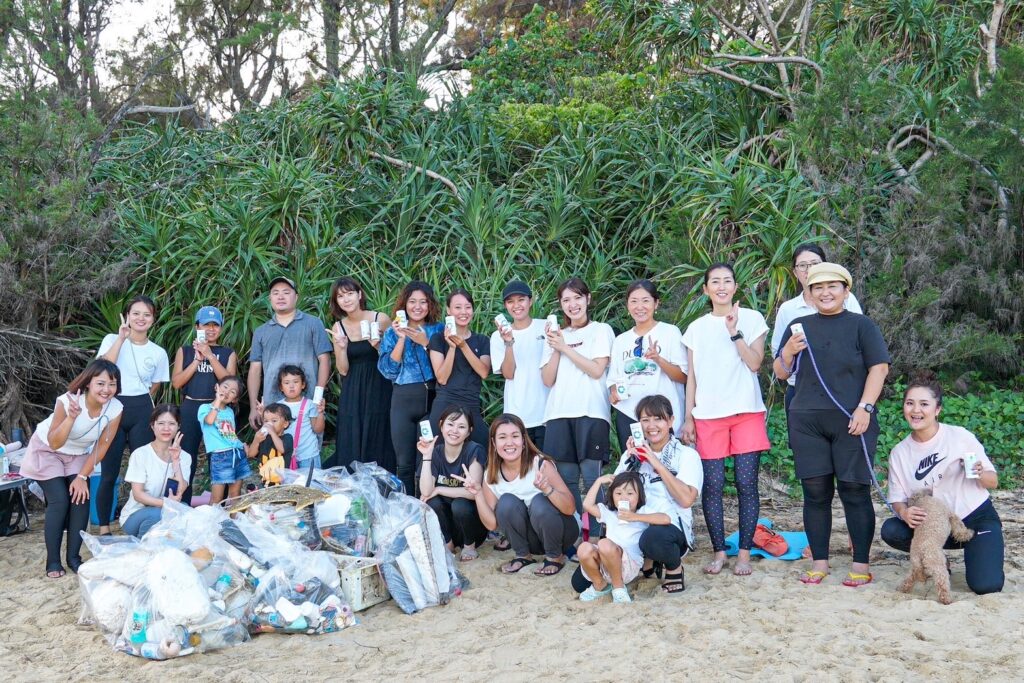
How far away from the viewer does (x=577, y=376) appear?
4992mm

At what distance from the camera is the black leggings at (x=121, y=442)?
542cm

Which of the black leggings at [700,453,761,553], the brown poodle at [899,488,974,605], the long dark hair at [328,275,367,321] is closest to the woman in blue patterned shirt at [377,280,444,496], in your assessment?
the long dark hair at [328,275,367,321]

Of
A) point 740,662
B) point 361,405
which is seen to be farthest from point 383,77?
point 740,662

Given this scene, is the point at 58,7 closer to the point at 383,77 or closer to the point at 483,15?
the point at 383,77

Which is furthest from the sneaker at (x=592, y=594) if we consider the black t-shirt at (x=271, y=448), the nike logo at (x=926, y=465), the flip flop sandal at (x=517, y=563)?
the black t-shirt at (x=271, y=448)

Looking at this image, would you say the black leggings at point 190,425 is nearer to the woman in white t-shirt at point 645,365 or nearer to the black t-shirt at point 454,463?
the black t-shirt at point 454,463

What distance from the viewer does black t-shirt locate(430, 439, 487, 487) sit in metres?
4.97

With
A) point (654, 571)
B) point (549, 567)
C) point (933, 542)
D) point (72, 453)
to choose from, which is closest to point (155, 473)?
point (72, 453)

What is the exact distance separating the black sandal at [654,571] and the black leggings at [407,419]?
1.58m

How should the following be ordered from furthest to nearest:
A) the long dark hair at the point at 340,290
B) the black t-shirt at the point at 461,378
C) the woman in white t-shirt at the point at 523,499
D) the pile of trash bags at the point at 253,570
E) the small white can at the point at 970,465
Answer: the long dark hair at the point at 340,290
the black t-shirt at the point at 461,378
the woman in white t-shirt at the point at 523,499
the small white can at the point at 970,465
the pile of trash bags at the point at 253,570

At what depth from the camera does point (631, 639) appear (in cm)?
374

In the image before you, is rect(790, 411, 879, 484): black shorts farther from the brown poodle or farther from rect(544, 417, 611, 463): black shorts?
rect(544, 417, 611, 463): black shorts

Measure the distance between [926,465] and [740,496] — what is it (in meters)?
0.87

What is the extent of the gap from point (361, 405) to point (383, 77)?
5.26 m
